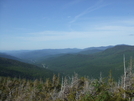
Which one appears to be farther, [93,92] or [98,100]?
[93,92]

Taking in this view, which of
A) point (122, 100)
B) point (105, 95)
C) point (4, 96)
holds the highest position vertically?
point (105, 95)

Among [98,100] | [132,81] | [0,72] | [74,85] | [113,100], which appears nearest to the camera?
[98,100]

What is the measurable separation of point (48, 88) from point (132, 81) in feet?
90.3

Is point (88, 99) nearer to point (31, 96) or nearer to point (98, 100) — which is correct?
point (98, 100)

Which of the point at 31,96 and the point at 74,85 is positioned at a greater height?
the point at 74,85

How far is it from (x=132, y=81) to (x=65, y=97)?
8.75 m

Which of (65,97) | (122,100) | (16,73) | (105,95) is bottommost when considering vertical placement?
(16,73)

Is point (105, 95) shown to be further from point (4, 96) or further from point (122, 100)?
point (4, 96)

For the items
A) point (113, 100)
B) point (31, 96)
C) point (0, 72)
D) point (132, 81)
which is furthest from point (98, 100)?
point (0, 72)

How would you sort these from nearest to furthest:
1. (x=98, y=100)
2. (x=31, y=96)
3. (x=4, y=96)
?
(x=98, y=100) → (x=31, y=96) → (x=4, y=96)

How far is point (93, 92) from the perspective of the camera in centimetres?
1468

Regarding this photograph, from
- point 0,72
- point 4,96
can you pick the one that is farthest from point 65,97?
point 0,72

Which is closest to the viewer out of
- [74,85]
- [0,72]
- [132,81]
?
[132,81]

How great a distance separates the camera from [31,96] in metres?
28.8
